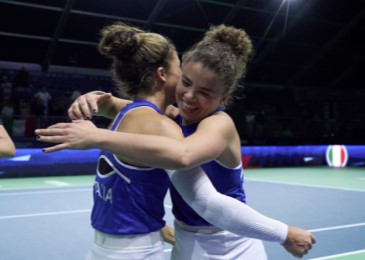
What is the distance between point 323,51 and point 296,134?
537 cm

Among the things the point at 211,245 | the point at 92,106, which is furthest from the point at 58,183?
the point at 211,245

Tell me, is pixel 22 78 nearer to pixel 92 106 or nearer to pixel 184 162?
pixel 92 106

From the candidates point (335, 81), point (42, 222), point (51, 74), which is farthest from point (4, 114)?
point (335, 81)

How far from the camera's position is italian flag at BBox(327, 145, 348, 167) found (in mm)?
13664

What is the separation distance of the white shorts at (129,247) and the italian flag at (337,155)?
12841 mm

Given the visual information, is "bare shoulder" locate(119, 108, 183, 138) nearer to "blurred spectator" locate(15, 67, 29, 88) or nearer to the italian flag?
"blurred spectator" locate(15, 67, 29, 88)

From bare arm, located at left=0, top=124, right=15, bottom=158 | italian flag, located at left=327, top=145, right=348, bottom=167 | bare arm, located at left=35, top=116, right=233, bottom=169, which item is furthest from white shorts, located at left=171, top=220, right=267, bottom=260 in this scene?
italian flag, located at left=327, top=145, right=348, bottom=167

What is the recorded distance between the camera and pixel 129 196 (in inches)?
64.4

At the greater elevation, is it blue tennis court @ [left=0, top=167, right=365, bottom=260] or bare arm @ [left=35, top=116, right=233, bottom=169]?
bare arm @ [left=35, top=116, right=233, bottom=169]

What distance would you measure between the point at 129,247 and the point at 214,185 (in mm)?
399

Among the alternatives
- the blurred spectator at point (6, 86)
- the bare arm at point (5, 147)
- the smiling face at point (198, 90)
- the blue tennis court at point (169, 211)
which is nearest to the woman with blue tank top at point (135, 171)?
the smiling face at point (198, 90)

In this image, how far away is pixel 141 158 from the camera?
1461mm

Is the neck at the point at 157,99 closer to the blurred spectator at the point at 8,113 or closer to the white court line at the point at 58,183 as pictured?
the white court line at the point at 58,183

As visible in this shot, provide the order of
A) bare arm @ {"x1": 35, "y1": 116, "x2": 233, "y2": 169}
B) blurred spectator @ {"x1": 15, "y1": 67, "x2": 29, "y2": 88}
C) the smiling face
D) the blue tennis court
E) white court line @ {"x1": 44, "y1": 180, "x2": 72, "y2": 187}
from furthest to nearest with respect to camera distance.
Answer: blurred spectator @ {"x1": 15, "y1": 67, "x2": 29, "y2": 88}, white court line @ {"x1": 44, "y1": 180, "x2": 72, "y2": 187}, the blue tennis court, the smiling face, bare arm @ {"x1": 35, "y1": 116, "x2": 233, "y2": 169}
